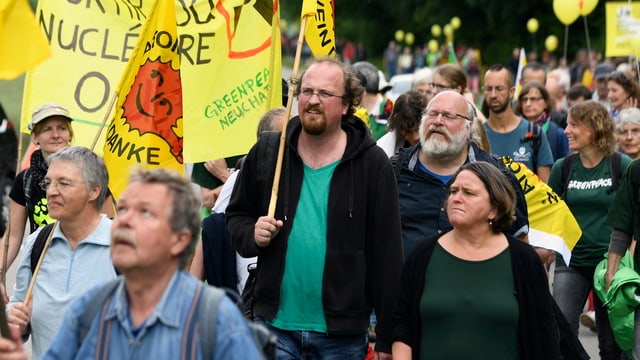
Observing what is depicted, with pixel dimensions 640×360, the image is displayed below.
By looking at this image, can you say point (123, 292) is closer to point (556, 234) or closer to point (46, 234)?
point (46, 234)

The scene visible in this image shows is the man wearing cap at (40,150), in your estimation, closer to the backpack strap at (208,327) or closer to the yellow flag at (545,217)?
the yellow flag at (545,217)

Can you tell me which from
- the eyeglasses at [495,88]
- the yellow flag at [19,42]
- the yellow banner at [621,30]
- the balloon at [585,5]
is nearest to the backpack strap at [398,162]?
the yellow flag at [19,42]

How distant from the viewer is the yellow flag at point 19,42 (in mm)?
4066

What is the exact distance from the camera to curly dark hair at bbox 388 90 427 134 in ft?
27.1

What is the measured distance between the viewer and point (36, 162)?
7.66m

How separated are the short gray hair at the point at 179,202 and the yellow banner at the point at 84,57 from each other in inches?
147

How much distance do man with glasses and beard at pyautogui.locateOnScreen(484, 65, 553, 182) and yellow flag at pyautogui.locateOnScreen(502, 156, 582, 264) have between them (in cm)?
225

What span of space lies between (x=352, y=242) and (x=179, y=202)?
1.78m

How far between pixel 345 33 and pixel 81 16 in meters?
69.1

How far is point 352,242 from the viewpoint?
5789 mm

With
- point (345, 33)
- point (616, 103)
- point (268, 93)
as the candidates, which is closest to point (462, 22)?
point (345, 33)

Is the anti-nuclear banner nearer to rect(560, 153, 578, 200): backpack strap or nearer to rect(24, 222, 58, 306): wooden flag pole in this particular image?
rect(560, 153, 578, 200): backpack strap

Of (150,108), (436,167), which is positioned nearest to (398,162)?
(436,167)

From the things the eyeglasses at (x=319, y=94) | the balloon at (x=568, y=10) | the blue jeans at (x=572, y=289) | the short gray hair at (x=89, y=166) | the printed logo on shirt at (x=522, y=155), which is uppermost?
the balloon at (x=568, y=10)
